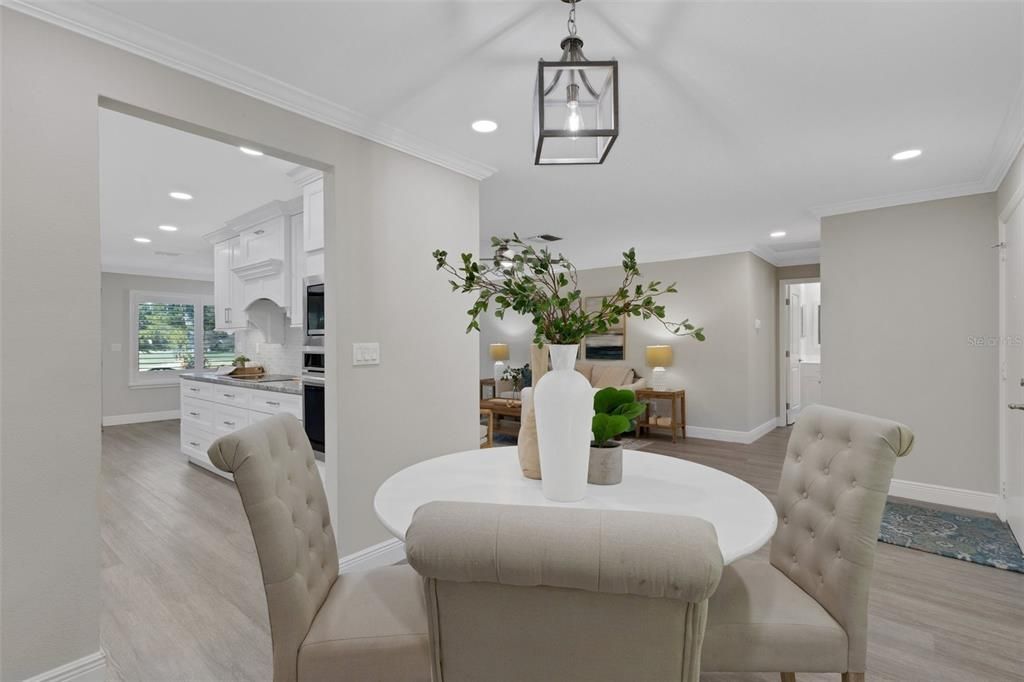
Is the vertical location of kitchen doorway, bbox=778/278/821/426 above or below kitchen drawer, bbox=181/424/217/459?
above

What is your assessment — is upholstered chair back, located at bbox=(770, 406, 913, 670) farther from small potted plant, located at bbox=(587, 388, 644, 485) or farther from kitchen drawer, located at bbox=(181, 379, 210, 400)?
kitchen drawer, located at bbox=(181, 379, 210, 400)

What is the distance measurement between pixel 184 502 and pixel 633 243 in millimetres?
5082

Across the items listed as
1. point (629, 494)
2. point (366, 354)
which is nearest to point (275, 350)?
point (366, 354)

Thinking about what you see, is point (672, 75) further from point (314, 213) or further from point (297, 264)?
point (297, 264)

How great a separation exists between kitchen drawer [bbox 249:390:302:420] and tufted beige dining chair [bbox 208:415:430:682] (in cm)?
245

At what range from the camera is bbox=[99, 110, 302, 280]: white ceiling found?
2.90 m

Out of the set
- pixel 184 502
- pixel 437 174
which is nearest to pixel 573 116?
pixel 437 174

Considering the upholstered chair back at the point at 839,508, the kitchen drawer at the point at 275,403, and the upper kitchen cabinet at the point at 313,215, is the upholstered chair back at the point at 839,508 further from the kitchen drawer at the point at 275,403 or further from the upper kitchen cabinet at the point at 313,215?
the kitchen drawer at the point at 275,403

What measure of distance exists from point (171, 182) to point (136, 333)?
17.7 feet

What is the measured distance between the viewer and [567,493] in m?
1.35

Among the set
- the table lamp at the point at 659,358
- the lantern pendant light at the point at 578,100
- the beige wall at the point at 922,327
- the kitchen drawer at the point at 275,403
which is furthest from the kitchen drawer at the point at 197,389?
the beige wall at the point at 922,327

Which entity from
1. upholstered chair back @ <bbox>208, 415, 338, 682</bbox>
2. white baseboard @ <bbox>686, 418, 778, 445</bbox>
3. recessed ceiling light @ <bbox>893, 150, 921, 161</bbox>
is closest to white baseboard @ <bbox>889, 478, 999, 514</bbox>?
white baseboard @ <bbox>686, 418, 778, 445</bbox>

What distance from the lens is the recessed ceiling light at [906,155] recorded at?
9.78 feet

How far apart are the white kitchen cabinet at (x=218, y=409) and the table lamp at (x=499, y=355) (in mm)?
4132
